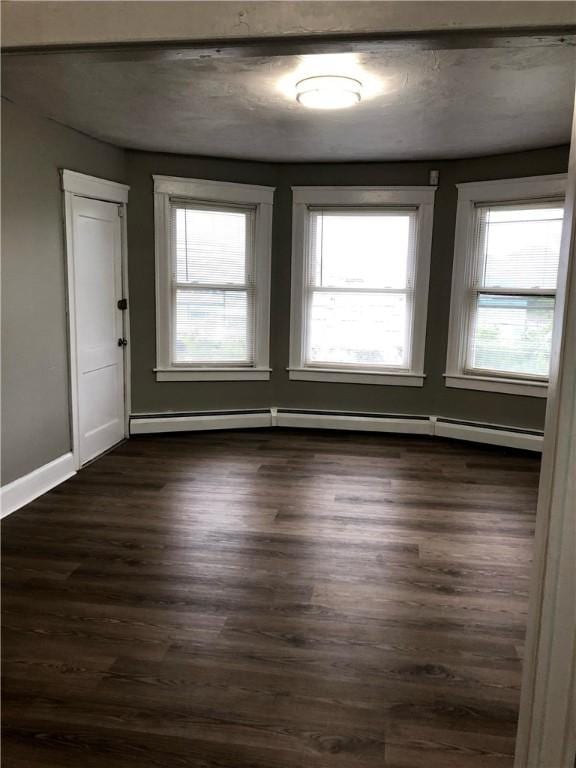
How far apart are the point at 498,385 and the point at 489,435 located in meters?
0.47

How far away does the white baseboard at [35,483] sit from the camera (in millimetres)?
3637

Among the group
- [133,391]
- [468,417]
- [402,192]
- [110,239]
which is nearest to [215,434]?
[133,391]

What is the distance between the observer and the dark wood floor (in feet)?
6.26

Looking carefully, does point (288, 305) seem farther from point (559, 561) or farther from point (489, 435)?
point (559, 561)

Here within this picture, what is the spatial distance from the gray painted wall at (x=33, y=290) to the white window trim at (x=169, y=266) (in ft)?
3.02

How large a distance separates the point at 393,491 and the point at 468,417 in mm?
1608

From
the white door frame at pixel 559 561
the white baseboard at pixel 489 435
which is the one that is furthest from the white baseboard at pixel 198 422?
the white door frame at pixel 559 561

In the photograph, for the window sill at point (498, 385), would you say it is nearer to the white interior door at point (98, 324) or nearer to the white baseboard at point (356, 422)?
the white baseboard at point (356, 422)

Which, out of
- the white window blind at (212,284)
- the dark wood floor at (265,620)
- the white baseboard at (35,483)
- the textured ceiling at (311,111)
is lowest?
the dark wood floor at (265,620)

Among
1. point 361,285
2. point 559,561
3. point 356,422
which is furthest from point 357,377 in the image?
point 559,561

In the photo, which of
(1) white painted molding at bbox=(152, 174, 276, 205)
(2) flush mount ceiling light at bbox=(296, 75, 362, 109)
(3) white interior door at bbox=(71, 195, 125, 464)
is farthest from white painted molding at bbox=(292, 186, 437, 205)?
(2) flush mount ceiling light at bbox=(296, 75, 362, 109)

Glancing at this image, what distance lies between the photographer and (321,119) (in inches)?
155

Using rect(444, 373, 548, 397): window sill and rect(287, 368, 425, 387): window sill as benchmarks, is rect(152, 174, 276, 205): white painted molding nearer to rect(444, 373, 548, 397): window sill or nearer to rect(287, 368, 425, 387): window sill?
rect(287, 368, 425, 387): window sill

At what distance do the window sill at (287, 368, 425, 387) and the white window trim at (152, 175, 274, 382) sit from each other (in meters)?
0.35
